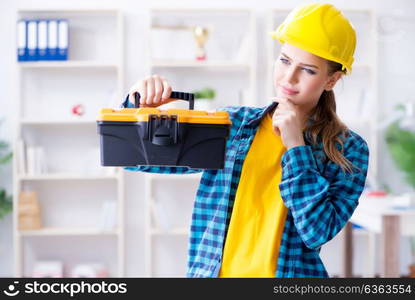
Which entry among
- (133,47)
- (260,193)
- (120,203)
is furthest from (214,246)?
(133,47)

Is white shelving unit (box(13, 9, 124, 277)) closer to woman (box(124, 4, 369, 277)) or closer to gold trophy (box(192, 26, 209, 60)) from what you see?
gold trophy (box(192, 26, 209, 60))

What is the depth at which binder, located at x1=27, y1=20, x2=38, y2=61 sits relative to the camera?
158 inches

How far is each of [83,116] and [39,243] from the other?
41.0 inches

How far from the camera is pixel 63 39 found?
13.4 feet

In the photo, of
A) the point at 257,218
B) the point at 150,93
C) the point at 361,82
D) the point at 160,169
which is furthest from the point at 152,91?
the point at 361,82

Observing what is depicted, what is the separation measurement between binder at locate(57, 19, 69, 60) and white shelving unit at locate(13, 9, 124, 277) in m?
0.17

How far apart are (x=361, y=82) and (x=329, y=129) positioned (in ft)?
11.0

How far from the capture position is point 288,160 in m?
1.18

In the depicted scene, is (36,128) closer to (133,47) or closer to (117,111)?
(133,47)

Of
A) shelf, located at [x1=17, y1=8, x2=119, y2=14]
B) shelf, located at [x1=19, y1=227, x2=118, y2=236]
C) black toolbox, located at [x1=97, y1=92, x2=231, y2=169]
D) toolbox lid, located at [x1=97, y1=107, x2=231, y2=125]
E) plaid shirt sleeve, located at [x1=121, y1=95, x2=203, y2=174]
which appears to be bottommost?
shelf, located at [x1=19, y1=227, x2=118, y2=236]

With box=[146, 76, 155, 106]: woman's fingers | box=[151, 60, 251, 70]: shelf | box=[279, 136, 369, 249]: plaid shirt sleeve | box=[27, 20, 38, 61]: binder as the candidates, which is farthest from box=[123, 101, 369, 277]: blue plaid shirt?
box=[27, 20, 38, 61]: binder

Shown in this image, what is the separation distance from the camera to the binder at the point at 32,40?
13.2 ft

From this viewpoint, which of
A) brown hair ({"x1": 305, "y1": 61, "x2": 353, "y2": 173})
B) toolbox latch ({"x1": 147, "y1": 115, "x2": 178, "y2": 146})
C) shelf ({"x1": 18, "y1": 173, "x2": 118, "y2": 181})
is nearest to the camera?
toolbox latch ({"x1": 147, "y1": 115, "x2": 178, "y2": 146})

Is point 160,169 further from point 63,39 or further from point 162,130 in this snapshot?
point 63,39
